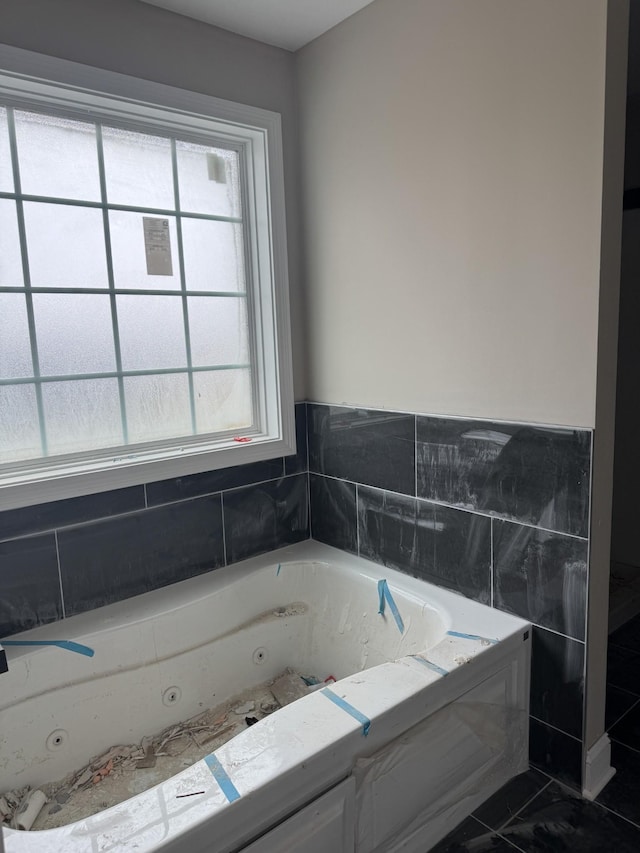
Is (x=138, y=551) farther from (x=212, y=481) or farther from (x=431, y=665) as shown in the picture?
(x=431, y=665)

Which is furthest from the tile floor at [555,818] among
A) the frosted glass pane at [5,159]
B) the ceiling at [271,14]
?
the ceiling at [271,14]

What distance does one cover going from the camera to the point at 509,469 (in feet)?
5.69

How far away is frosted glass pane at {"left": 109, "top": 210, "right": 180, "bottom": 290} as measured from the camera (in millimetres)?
2014

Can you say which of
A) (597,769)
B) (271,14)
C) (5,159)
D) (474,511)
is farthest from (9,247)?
(597,769)

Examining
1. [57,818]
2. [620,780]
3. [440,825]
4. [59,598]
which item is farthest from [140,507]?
[620,780]

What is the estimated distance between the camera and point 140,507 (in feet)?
6.61

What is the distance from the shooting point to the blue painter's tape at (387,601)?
1.98 m

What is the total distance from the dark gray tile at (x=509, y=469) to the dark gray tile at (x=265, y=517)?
2.07 feet

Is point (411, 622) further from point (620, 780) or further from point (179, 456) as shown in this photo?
point (179, 456)

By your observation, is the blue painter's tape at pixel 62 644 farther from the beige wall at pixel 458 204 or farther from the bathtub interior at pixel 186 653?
the beige wall at pixel 458 204

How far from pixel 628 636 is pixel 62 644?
2.29 metres

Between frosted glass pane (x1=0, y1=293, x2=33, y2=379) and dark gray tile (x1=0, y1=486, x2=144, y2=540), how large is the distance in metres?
0.43

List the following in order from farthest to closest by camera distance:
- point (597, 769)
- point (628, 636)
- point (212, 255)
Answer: point (628, 636)
point (212, 255)
point (597, 769)

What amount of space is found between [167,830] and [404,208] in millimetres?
1804
